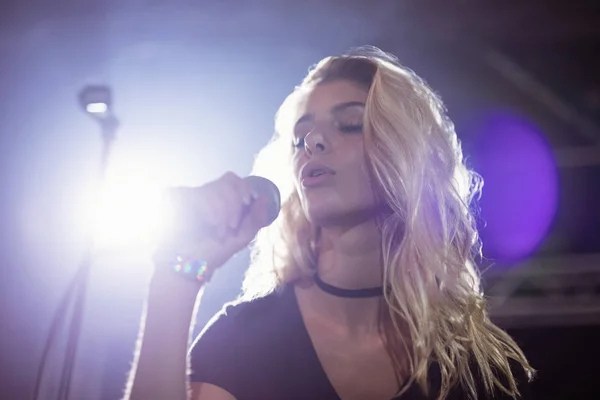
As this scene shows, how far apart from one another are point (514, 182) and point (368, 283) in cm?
147

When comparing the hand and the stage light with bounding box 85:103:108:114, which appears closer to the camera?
the hand

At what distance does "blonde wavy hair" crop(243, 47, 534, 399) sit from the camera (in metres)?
1.22

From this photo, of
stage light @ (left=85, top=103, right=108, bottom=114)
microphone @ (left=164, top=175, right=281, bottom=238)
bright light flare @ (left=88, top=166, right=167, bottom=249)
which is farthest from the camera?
stage light @ (left=85, top=103, right=108, bottom=114)

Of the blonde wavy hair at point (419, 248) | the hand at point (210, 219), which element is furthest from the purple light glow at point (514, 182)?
the hand at point (210, 219)

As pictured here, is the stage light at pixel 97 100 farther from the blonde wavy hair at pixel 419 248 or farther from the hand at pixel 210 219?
the hand at pixel 210 219

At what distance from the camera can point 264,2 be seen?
7.17 ft

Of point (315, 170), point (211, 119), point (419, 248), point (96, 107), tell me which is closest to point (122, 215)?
point (96, 107)

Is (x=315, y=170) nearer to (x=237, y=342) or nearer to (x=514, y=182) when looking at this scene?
(x=237, y=342)

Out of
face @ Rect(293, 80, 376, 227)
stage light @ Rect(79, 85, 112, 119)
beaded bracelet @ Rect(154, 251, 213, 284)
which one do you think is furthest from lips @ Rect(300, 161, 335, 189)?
stage light @ Rect(79, 85, 112, 119)

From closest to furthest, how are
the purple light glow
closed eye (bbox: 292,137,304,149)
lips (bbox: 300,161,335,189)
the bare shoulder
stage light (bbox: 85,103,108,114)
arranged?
the bare shoulder < lips (bbox: 300,161,335,189) < closed eye (bbox: 292,137,304,149) < stage light (bbox: 85,103,108,114) < the purple light glow

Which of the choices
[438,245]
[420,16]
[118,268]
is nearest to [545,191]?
[420,16]

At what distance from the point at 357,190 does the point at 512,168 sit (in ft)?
4.93

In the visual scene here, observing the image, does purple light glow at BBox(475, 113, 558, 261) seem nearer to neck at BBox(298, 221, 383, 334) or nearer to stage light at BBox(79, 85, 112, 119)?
neck at BBox(298, 221, 383, 334)

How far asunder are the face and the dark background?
1011 millimetres
